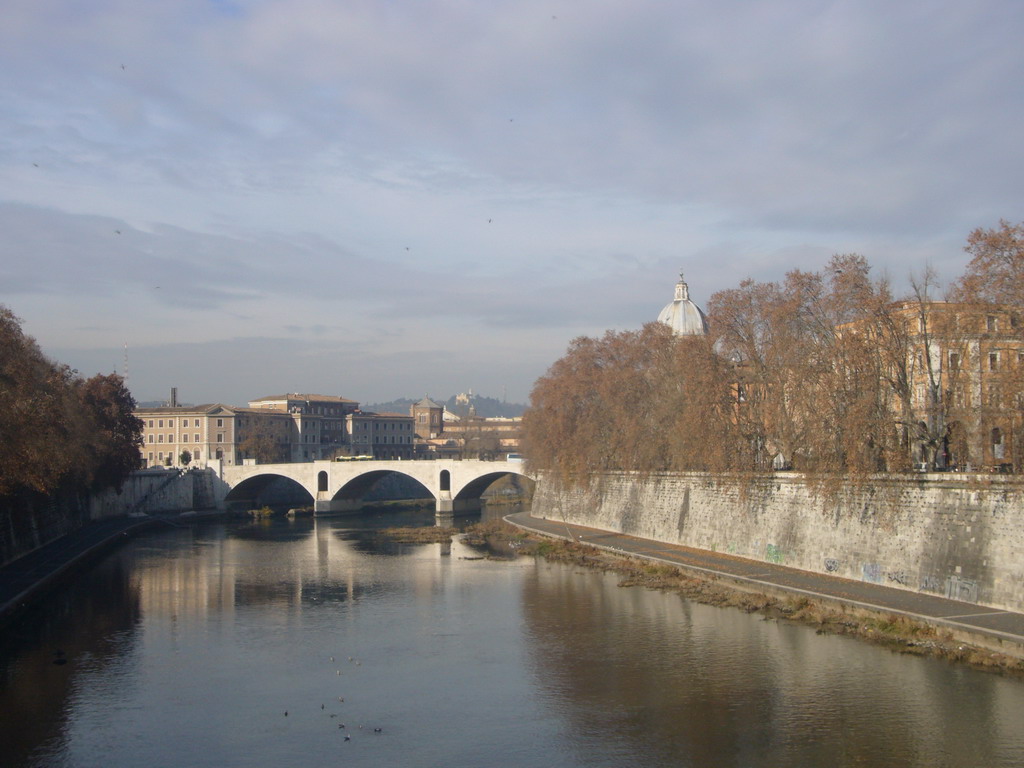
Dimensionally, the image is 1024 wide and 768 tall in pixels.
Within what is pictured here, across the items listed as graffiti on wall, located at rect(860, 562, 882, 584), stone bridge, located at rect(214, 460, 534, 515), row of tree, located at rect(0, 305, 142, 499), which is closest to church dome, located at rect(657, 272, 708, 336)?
stone bridge, located at rect(214, 460, 534, 515)

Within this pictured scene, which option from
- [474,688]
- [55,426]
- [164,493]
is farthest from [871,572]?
[164,493]

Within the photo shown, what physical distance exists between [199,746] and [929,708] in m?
14.1

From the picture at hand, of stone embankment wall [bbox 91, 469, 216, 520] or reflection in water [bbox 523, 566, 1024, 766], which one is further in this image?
stone embankment wall [bbox 91, 469, 216, 520]

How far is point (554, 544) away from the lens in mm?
46625

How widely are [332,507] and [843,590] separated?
2248 inches

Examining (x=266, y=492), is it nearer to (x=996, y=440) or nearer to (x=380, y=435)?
(x=380, y=435)

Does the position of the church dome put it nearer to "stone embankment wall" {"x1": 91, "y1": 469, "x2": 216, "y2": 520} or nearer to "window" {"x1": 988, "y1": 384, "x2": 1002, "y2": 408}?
"stone embankment wall" {"x1": 91, "y1": 469, "x2": 216, "y2": 520}

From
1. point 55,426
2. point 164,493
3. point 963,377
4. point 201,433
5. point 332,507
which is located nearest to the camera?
point 963,377

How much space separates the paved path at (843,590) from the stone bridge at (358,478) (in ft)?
100

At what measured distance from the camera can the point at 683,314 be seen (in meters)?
92.5

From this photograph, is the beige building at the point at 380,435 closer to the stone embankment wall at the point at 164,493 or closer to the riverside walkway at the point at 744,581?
the stone embankment wall at the point at 164,493

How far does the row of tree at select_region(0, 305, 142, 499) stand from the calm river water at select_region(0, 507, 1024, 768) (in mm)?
4923

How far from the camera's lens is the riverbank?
21.4 m

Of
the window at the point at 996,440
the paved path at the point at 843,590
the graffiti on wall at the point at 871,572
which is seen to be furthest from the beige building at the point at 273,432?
the window at the point at 996,440
